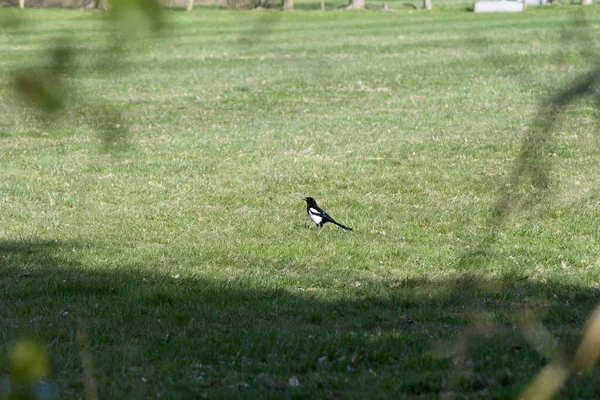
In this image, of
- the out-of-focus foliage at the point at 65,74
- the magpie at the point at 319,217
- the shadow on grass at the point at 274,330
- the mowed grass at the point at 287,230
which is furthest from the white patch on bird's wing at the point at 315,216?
the out-of-focus foliage at the point at 65,74

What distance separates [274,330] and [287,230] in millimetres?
3687

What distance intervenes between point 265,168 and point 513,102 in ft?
22.5

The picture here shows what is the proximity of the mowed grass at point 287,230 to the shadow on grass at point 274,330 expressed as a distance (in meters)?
0.02

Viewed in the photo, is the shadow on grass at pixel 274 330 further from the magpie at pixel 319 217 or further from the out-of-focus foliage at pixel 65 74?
the out-of-focus foliage at pixel 65 74

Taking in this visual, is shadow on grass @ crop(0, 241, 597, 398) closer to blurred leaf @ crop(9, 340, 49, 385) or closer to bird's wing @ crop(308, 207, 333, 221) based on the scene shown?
bird's wing @ crop(308, 207, 333, 221)

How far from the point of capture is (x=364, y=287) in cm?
713

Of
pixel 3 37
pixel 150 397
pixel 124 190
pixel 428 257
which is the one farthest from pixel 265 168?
pixel 3 37

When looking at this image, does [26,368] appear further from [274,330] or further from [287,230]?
[287,230]

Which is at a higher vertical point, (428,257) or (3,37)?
(3,37)

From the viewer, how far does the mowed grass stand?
2520 mm

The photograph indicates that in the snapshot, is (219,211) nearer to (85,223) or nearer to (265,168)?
(85,223)

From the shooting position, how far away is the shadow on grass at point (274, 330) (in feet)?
15.1

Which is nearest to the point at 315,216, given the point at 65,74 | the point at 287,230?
the point at 287,230

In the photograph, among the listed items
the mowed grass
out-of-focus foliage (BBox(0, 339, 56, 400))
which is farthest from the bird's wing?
out-of-focus foliage (BBox(0, 339, 56, 400))
